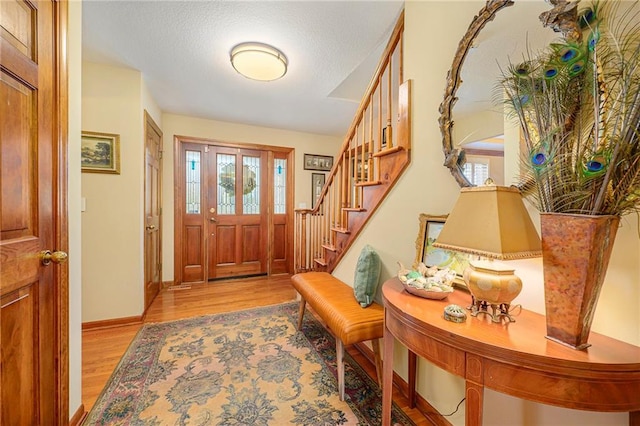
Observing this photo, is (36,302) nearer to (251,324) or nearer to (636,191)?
(251,324)

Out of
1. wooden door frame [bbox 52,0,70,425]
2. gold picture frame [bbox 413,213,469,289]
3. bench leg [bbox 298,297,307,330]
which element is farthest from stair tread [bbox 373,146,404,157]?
wooden door frame [bbox 52,0,70,425]

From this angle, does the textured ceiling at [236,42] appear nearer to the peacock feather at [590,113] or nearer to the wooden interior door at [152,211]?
the wooden interior door at [152,211]

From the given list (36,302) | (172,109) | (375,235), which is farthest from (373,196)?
(172,109)

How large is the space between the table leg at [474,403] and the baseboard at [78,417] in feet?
5.96

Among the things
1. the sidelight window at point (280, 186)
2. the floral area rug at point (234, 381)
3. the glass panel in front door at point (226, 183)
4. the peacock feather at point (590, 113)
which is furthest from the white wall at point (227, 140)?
the peacock feather at point (590, 113)

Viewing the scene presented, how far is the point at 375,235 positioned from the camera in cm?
192

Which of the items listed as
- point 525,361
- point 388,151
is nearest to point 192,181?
point 388,151

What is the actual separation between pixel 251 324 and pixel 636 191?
101 inches

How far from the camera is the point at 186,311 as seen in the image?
8.98 feet

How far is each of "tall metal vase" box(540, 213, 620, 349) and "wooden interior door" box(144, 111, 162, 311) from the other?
10.3 feet

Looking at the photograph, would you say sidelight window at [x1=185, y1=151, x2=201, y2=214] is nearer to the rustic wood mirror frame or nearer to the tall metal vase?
the rustic wood mirror frame

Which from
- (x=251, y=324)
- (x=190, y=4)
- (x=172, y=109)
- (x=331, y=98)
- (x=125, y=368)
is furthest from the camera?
(x=172, y=109)

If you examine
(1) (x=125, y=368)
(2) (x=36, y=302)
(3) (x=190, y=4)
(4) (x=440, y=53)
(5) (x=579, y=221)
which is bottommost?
(1) (x=125, y=368)

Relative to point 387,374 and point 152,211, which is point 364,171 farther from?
point 152,211
